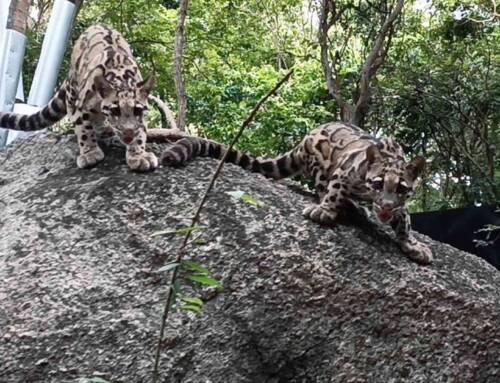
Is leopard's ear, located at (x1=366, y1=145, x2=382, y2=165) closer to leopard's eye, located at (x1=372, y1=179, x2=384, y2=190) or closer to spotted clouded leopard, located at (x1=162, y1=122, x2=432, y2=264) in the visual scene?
spotted clouded leopard, located at (x1=162, y1=122, x2=432, y2=264)

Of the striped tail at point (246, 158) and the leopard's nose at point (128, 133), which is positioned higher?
the leopard's nose at point (128, 133)

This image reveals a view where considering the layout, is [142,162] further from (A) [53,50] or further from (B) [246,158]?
(A) [53,50]

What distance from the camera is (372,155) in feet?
16.9

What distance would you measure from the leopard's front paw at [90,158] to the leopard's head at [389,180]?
1.84 meters

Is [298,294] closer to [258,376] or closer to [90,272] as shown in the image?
[258,376]

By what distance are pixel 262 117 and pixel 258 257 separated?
11562 mm

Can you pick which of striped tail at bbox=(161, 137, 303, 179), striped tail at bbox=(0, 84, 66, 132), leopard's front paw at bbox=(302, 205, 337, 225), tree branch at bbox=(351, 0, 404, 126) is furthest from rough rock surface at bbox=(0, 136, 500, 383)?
tree branch at bbox=(351, 0, 404, 126)

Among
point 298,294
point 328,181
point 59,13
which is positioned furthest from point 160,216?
point 59,13

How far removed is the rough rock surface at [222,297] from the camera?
13.8 feet

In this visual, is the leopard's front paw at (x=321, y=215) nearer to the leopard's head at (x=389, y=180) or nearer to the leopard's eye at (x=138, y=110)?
the leopard's head at (x=389, y=180)

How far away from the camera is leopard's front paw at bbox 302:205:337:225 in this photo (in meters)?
5.13

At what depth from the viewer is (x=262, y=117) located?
635 inches

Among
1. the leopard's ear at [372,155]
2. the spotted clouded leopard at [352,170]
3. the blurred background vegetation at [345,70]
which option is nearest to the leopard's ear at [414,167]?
the spotted clouded leopard at [352,170]

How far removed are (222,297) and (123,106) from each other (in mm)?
1548
